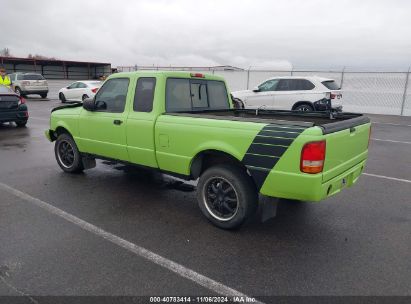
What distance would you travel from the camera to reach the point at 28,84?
23578 mm

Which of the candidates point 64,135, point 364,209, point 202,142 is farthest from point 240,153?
point 64,135

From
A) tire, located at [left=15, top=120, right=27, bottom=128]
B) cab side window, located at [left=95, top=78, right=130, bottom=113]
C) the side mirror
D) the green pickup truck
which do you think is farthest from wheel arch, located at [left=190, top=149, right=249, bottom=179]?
tire, located at [left=15, top=120, right=27, bottom=128]

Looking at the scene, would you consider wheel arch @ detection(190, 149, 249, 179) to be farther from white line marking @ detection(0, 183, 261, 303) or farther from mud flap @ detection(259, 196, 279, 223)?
white line marking @ detection(0, 183, 261, 303)

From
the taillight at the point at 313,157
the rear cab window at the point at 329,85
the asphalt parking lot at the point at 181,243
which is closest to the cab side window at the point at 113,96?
the asphalt parking lot at the point at 181,243

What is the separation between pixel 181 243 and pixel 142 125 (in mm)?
1742

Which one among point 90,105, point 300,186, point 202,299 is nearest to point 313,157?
point 300,186

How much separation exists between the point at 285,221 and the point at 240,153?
1.23 meters

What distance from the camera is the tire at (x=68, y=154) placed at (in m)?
6.03

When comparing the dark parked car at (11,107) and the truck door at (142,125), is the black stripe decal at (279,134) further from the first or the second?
the dark parked car at (11,107)

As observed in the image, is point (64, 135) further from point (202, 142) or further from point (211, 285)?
point (211, 285)

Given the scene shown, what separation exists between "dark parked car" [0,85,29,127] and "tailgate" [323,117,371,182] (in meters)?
10.8

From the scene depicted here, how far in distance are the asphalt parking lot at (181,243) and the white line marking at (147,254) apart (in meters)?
0.01

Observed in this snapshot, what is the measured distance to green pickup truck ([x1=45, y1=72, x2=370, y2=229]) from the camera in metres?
3.39

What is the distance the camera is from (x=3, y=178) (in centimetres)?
589
